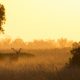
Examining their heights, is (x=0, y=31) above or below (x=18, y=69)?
above

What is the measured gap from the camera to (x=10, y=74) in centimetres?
1577

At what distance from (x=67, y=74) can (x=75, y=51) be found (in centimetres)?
883

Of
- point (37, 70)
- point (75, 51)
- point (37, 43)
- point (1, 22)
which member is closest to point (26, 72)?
point (37, 70)

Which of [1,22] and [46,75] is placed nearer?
[46,75]

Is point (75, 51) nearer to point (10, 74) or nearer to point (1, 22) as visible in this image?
point (10, 74)

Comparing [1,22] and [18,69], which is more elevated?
[1,22]

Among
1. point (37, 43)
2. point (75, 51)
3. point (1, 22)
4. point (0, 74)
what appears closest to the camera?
point (0, 74)

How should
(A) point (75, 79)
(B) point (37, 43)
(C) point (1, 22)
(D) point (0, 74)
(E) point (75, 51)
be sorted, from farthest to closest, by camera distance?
(B) point (37, 43), (C) point (1, 22), (E) point (75, 51), (D) point (0, 74), (A) point (75, 79)

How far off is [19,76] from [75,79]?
2287 millimetres

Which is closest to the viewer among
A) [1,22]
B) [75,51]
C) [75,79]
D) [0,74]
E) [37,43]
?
[75,79]

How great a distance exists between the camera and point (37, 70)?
1623 centimetres

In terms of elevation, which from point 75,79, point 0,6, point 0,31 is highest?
point 0,6

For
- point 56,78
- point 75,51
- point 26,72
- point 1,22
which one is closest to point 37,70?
point 26,72

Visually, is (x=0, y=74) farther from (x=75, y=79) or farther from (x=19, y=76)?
(x=75, y=79)
